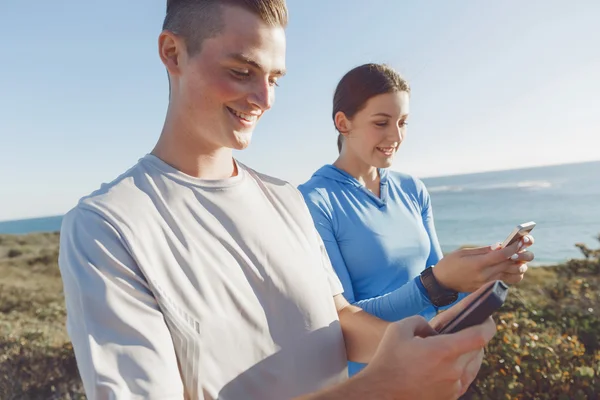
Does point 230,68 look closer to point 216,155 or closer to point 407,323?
point 216,155

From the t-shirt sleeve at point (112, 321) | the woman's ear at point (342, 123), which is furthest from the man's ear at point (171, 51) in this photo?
the woman's ear at point (342, 123)

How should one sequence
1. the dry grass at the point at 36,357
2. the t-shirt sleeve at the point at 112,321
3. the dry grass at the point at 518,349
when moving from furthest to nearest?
1. the dry grass at the point at 36,357
2. the dry grass at the point at 518,349
3. the t-shirt sleeve at the point at 112,321

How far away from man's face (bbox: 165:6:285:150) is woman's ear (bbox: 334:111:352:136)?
152 centimetres

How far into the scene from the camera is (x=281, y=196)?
1789 mm

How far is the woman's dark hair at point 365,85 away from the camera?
2973 mm

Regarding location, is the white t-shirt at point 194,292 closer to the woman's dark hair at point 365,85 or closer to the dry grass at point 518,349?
the woman's dark hair at point 365,85

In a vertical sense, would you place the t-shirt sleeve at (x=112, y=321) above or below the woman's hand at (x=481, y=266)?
above

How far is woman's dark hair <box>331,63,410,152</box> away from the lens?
9.75 feet

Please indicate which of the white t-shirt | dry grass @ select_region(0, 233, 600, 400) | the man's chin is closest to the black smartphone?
the white t-shirt

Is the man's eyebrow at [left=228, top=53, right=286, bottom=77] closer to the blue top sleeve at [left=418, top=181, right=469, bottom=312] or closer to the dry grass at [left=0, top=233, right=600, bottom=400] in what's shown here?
the blue top sleeve at [left=418, top=181, right=469, bottom=312]

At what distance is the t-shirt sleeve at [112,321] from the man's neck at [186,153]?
1.37 ft

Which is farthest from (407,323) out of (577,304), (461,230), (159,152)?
(461,230)

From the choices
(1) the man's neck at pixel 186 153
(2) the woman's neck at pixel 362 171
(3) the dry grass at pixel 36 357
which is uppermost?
(1) the man's neck at pixel 186 153

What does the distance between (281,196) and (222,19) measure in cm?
65
